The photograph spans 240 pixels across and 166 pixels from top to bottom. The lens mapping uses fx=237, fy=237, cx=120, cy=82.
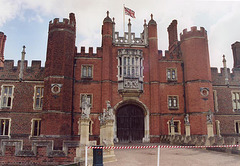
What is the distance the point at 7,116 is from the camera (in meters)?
23.9

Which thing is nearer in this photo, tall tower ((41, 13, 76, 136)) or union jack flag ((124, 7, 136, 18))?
tall tower ((41, 13, 76, 136))

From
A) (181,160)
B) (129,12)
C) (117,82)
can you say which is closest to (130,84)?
(117,82)

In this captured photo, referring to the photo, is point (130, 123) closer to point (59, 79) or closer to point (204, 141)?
point (59, 79)

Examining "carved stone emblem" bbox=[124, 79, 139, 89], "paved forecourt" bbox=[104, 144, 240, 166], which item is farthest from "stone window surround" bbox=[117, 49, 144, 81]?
"paved forecourt" bbox=[104, 144, 240, 166]

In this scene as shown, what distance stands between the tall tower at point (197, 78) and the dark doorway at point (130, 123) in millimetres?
5127

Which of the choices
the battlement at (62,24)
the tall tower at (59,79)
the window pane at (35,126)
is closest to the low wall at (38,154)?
the tall tower at (59,79)

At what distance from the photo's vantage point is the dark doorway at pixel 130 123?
24406 millimetres

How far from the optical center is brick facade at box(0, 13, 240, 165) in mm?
23422

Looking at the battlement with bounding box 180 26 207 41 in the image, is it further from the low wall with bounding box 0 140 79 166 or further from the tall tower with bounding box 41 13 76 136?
the low wall with bounding box 0 140 79 166

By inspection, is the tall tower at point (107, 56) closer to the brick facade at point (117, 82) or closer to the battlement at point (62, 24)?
the brick facade at point (117, 82)

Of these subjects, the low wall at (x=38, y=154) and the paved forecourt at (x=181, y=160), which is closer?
the paved forecourt at (x=181, y=160)

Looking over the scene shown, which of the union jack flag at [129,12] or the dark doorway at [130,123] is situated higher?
the union jack flag at [129,12]

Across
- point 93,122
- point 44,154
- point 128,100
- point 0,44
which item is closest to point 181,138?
point 128,100

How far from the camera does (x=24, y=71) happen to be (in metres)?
25.2
